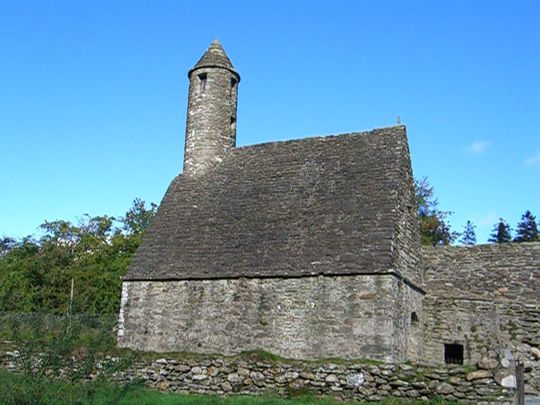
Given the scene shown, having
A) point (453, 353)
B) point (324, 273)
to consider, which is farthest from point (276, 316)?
point (453, 353)

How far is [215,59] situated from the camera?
2805cm

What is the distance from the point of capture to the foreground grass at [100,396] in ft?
31.6

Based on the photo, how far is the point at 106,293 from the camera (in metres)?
42.3

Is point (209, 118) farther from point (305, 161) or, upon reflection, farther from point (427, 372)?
point (427, 372)

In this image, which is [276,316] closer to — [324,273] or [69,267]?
[324,273]

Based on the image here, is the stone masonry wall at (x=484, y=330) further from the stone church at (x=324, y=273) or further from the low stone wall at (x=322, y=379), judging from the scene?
the low stone wall at (x=322, y=379)

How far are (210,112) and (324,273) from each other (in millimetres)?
10825

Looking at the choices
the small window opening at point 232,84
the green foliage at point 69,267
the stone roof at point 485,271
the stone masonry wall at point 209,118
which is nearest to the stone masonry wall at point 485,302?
the stone roof at point 485,271

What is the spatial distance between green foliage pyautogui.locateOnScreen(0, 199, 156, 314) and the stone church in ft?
58.1

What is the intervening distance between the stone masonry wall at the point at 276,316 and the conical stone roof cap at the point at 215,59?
424 inches

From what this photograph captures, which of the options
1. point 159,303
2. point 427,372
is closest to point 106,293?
point 159,303

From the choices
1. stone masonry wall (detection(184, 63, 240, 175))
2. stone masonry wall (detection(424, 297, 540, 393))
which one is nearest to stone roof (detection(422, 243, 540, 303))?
stone masonry wall (detection(424, 297, 540, 393))

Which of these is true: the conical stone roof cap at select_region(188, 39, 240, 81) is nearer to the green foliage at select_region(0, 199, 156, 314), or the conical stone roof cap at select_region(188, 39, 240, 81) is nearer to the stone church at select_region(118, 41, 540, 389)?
the stone church at select_region(118, 41, 540, 389)

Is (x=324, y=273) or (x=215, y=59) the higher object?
(x=215, y=59)
